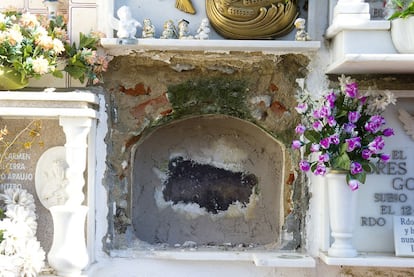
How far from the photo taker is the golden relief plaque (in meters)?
2.91

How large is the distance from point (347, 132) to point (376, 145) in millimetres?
126

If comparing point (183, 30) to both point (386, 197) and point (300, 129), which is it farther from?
point (386, 197)

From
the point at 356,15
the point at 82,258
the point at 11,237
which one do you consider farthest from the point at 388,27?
the point at 11,237

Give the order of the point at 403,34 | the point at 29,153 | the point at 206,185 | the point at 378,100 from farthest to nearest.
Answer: the point at 206,185 → the point at 29,153 → the point at 378,100 → the point at 403,34

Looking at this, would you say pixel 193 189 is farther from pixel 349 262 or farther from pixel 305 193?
pixel 349 262

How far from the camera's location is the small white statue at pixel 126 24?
2.89 metres

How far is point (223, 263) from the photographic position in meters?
2.99

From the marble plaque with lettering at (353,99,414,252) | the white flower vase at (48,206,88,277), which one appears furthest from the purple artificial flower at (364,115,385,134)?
the white flower vase at (48,206,88,277)

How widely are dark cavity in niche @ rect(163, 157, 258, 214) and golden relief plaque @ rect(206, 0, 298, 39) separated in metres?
0.73

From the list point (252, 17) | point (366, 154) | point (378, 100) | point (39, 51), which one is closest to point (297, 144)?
point (366, 154)

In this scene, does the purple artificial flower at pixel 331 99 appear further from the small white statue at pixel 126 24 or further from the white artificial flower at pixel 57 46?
the white artificial flower at pixel 57 46

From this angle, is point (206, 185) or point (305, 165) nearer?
point (305, 165)

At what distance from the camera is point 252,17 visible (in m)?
2.92

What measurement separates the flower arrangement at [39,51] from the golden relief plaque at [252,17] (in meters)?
0.54
